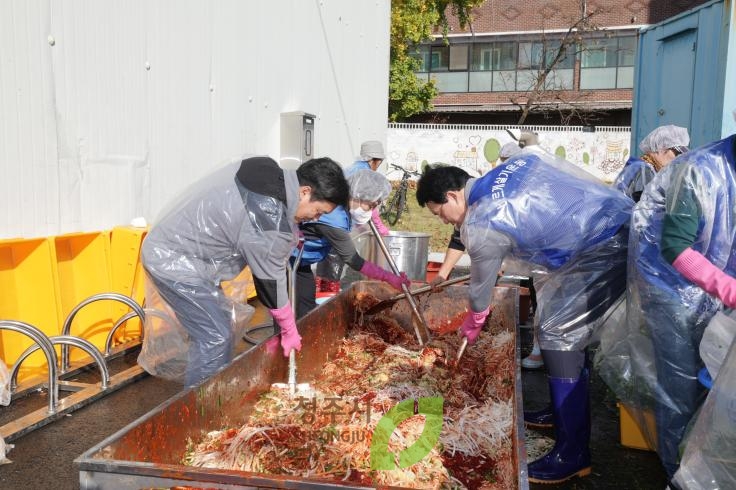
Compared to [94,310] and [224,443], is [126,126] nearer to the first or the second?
[94,310]

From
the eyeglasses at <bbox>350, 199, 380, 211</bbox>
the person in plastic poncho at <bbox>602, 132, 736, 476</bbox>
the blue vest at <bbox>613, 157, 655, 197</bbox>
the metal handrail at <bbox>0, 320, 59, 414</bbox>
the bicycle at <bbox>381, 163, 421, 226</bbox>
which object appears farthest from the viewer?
the bicycle at <bbox>381, 163, 421, 226</bbox>

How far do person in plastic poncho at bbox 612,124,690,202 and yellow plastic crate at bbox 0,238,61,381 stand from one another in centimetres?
528

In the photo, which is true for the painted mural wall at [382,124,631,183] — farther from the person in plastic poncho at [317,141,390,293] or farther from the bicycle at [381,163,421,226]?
the person in plastic poncho at [317,141,390,293]

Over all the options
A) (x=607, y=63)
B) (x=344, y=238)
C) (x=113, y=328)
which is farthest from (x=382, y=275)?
(x=607, y=63)

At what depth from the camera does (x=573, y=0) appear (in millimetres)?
32000

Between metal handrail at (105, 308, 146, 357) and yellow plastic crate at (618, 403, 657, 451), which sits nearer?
yellow plastic crate at (618, 403, 657, 451)

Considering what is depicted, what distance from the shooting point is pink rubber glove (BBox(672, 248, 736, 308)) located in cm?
300

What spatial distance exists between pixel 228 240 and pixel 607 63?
32.2m

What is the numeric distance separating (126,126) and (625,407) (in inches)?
202

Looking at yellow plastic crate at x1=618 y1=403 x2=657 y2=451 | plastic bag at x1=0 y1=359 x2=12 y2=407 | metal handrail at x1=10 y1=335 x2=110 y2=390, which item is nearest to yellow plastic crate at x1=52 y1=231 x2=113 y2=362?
metal handrail at x1=10 y1=335 x2=110 y2=390

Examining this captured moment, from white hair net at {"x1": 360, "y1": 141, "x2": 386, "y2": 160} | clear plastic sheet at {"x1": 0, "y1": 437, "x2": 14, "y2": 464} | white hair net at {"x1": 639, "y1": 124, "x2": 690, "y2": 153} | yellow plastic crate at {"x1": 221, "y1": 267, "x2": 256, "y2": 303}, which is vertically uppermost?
white hair net at {"x1": 639, "y1": 124, "x2": 690, "y2": 153}

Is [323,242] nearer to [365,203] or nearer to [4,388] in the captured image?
[365,203]

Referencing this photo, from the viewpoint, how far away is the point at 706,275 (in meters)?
3.06

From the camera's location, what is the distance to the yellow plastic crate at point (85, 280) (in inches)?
216
